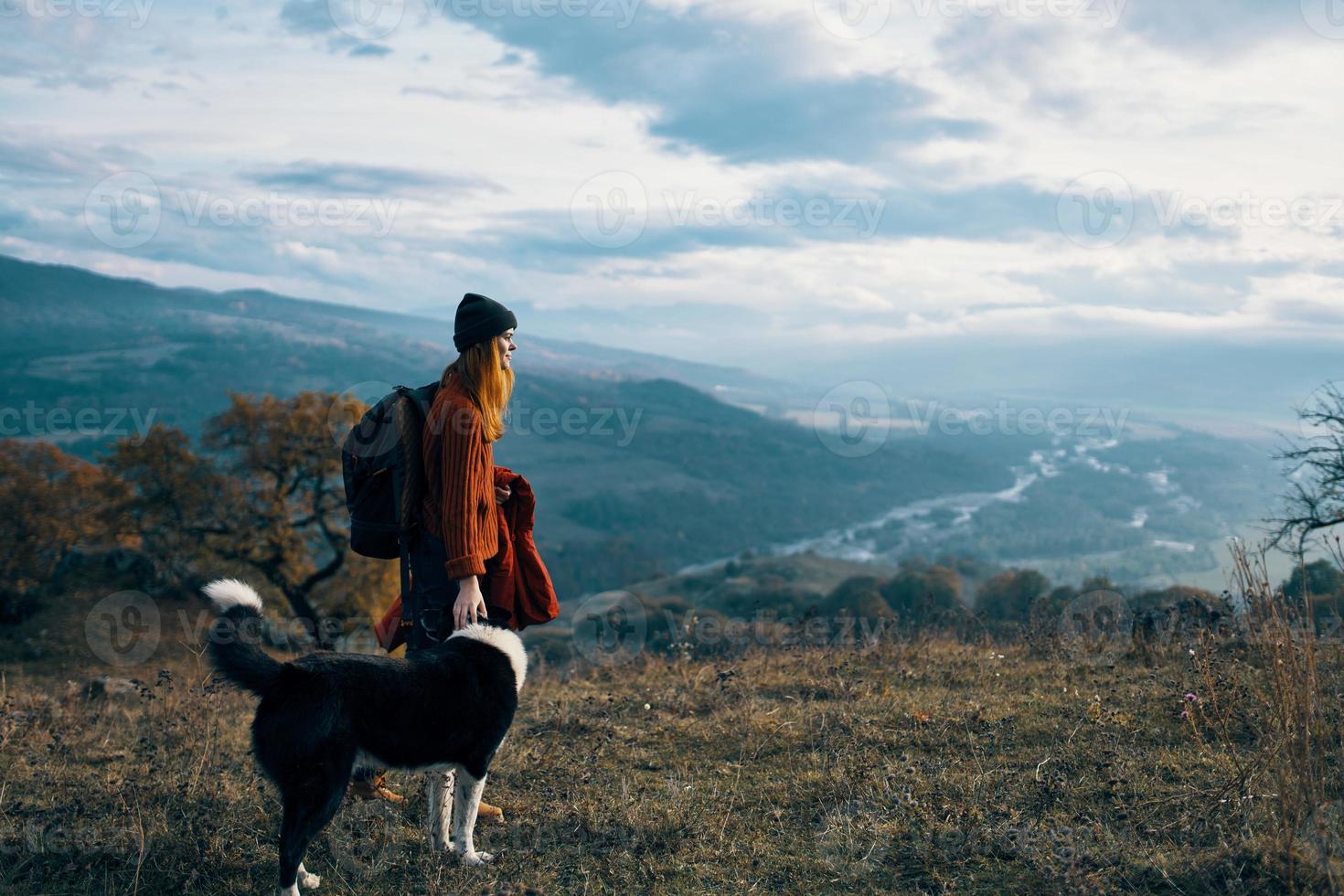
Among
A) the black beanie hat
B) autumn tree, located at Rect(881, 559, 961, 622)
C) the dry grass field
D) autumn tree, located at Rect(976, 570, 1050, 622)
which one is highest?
the black beanie hat

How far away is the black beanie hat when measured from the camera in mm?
4371

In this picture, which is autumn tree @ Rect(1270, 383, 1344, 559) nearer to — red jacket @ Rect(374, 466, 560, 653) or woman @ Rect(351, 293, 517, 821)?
red jacket @ Rect(374, 466, 560, 653)

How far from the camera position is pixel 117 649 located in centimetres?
2772

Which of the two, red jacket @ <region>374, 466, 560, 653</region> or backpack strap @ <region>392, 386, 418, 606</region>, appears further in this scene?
red jacket @ <region>374, 466, 560, 653</region>

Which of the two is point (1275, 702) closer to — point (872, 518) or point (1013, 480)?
point (872, 518)

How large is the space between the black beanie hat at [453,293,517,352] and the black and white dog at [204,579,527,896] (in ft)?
4.75

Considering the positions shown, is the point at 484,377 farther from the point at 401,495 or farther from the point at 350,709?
the point at 350,709

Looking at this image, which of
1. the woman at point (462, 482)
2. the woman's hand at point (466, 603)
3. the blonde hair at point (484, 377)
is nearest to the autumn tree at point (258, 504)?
the woman at point (462, 482)

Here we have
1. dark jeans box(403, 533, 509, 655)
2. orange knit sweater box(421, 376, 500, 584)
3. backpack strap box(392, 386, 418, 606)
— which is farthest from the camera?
dark jeans box(403, 533, 509, 655)

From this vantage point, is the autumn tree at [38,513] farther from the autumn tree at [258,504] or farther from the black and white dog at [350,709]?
the black and white dog at [350,709]

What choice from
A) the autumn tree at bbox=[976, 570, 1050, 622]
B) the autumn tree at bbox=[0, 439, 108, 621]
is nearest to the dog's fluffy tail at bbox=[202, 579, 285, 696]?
the autumn tree at bbox=[976, 570, 1050, 622]

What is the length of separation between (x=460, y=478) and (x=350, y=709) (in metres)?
1.16

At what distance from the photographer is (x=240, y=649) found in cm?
369

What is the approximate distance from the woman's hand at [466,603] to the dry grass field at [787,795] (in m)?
1.31
